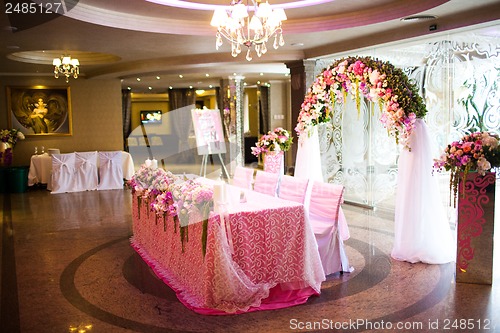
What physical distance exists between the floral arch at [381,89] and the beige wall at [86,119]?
28.6 feet

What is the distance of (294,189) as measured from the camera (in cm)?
521

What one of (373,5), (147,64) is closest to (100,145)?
(147,64)

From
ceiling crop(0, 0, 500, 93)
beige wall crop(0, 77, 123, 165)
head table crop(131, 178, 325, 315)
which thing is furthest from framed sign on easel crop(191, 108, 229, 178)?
head table crop(131, 178, 325, 315)

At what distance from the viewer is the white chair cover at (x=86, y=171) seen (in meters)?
11.2

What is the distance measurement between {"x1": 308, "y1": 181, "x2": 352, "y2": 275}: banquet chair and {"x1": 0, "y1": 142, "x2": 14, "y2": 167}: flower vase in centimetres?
926

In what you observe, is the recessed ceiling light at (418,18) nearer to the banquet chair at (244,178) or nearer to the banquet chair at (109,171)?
the banquet chair at (244,178)

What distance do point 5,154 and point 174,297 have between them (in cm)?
903

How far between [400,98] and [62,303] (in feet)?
12.9

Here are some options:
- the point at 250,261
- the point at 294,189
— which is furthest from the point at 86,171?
the point at 250,261

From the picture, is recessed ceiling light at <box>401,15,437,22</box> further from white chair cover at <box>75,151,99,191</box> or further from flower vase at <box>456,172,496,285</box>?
white chair cover at <box>75,151,99,191</box>

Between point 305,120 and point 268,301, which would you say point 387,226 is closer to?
point 305,120

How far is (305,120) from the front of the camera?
6637mm

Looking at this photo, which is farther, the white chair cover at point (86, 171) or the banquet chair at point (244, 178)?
the white chair cover at point (86, 171)

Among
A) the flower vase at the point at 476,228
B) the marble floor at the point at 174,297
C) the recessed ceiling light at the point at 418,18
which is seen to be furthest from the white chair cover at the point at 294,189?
the recessed ceiling light at the point at 418,18
